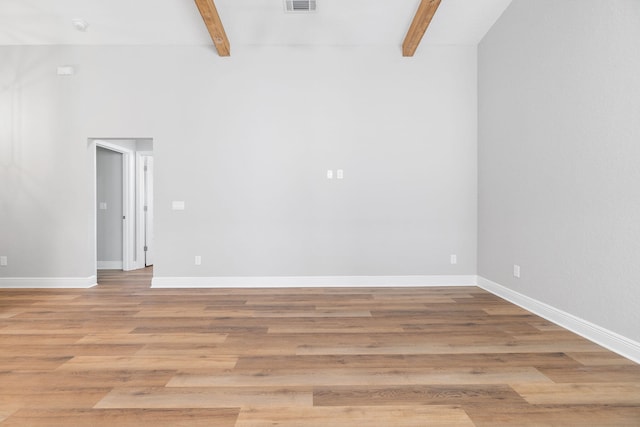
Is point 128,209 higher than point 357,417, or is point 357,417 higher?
point 128,209

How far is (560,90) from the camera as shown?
3.11 m

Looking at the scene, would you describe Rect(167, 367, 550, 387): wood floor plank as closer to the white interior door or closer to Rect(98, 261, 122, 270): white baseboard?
Rect(98, 261, 122, 270): white baseboard

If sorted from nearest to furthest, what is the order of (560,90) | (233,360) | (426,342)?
(233,360) < (426,342) < (560,90)

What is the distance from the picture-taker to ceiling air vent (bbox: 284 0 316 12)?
3892 mm

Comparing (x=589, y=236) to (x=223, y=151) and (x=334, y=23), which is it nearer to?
(x=334, y=23)

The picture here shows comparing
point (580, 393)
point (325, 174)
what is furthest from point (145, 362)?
point (325, 174)

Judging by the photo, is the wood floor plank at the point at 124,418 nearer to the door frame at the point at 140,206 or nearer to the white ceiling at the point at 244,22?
the white ceiling at the point at 244,22

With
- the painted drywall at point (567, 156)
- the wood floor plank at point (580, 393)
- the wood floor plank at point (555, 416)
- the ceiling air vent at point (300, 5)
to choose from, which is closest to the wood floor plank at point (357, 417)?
the wood floor plank at point (555, 416)

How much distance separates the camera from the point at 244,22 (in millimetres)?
4160

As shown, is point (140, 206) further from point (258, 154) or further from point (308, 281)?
point (308, 281)

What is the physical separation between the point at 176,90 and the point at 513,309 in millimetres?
4840

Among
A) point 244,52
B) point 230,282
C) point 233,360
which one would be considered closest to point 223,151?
point 244,52

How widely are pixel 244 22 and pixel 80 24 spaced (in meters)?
1.96

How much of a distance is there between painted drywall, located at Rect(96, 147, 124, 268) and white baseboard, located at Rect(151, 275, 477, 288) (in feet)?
6.88
